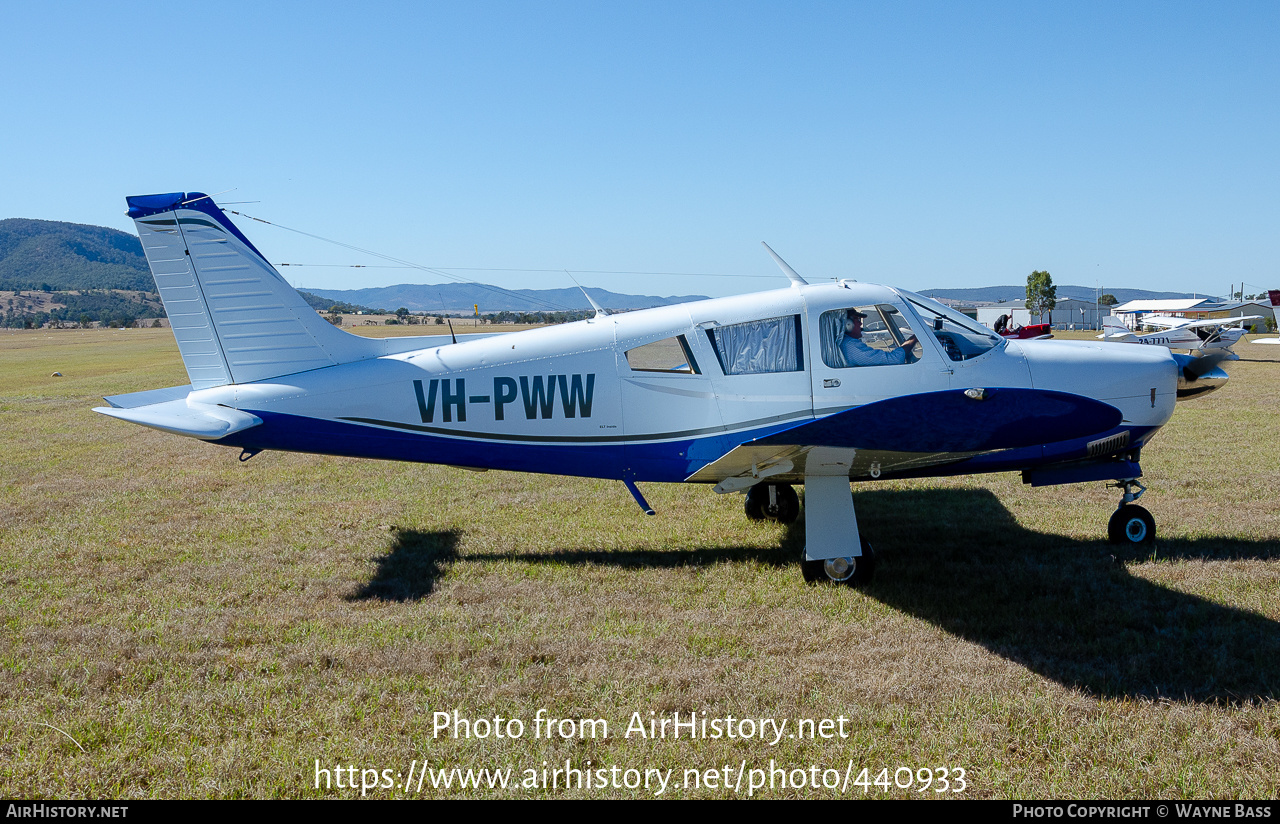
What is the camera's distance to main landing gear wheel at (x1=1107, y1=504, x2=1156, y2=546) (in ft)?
23.3

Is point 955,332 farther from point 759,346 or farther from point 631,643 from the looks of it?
point 631,643

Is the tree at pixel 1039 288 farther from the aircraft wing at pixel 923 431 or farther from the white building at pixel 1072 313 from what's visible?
the aircraft wing at pixel 923 431

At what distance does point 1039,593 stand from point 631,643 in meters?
3.39

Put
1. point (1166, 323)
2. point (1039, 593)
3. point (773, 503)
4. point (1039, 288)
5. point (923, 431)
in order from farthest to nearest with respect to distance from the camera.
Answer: point (1039, 288) < point (1166, 323) < point (773, 503) < point (1039, 593) < point (923, 431)

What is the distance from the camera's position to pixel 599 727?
4.19 metres

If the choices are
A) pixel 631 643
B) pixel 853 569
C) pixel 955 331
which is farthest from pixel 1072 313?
pixel 631 643

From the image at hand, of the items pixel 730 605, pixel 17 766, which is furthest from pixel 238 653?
pixel 730 605

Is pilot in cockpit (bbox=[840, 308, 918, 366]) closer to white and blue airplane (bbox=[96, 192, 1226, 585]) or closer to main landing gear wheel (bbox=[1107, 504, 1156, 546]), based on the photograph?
white and blue airplane (bbox=[96, 192, 1226, 585])

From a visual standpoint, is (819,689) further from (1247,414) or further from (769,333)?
(1247,414)

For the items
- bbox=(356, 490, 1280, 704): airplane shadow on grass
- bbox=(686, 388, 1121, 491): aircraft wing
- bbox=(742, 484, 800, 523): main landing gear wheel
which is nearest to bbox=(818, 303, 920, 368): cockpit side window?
bbox=(686, 388, 1121, 491): aircraft wing

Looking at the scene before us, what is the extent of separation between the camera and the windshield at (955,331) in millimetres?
6660

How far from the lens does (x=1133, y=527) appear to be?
7.13 meters

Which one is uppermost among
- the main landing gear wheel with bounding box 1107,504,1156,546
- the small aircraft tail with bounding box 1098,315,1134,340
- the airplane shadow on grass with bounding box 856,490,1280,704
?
the small aircraft tail with bounding box 1098,315,1134,340

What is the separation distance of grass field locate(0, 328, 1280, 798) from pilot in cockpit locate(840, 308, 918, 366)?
75.2 inches
